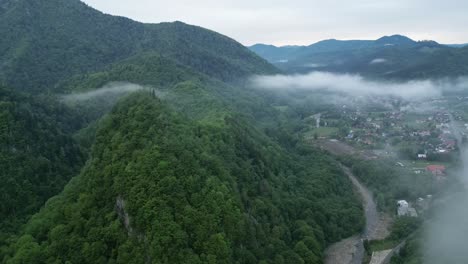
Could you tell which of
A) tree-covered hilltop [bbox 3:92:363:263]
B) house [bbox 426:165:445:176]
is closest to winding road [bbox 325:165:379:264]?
tree-covered hilltop [bbox 3:92:363:263]

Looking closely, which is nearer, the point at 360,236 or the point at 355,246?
the point at 355,246

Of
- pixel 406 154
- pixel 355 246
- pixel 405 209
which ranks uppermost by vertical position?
pixel 405 209

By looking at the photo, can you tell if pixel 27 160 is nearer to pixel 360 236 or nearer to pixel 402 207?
pixel 360 236

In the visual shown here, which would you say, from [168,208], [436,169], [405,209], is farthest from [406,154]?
[168,208]

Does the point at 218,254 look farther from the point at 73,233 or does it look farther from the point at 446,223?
the point at 446,223

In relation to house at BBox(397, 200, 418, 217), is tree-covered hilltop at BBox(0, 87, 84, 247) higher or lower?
higher

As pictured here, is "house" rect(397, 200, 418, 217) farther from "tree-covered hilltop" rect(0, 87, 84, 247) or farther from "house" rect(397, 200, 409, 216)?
"tree-covered hilltop" rect(0, 87, 84, 247)
